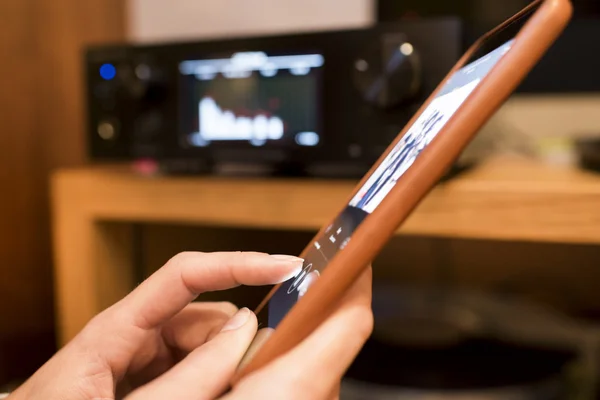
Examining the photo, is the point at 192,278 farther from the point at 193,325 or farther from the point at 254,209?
the point at 254,209

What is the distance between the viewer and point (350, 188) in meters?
0.49

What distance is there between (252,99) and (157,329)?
29 centimetres

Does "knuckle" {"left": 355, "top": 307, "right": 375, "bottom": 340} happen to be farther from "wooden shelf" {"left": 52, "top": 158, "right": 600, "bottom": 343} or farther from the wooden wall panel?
the wooden wall panel

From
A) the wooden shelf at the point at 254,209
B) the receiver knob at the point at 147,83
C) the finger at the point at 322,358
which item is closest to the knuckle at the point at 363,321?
the finger at the point at 322,358

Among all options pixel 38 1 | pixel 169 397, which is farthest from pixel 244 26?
pixel 169 397

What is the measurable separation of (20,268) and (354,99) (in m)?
0.48

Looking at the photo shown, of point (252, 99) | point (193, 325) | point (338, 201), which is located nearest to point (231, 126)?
point (252, 99)

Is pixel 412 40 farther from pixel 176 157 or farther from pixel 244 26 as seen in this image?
pixel 244 26

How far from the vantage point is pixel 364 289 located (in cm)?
25

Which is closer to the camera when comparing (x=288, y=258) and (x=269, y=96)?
(x=288, y=258)

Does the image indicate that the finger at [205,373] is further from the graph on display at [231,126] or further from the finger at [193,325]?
the graph on display at [231,126]

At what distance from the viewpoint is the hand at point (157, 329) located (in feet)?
0.82

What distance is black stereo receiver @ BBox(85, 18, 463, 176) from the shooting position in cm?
49

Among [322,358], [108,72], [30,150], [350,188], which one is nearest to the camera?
[322,358]
